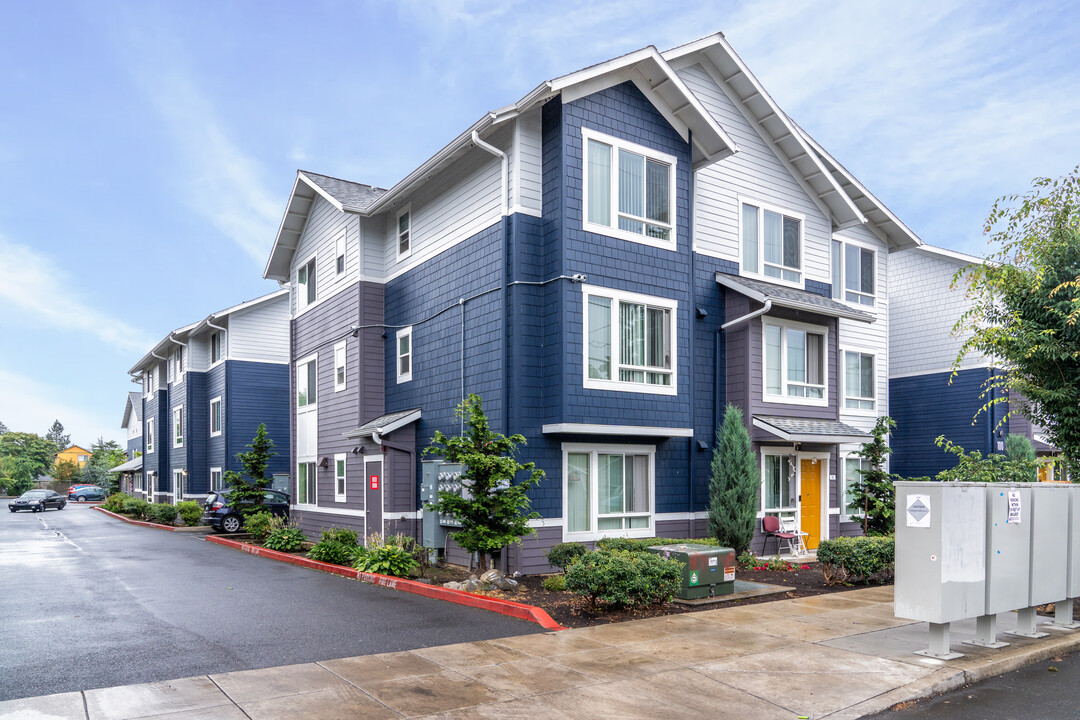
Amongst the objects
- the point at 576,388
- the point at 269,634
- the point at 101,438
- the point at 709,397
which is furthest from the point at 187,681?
the point at 101,438

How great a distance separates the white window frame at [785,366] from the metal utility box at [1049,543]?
779 cm

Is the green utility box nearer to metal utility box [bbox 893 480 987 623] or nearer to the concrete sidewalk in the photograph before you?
the concrete sidewalk

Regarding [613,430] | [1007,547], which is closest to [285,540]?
[613,430]

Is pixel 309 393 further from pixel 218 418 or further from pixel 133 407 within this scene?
pixel 133 407

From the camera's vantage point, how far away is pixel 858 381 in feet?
71.2

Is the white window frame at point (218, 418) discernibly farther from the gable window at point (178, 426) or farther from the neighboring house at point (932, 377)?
the neighboring house at point (932, 377)

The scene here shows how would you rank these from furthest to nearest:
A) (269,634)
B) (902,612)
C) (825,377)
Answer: (825,377)
(269,634)
(902,612)

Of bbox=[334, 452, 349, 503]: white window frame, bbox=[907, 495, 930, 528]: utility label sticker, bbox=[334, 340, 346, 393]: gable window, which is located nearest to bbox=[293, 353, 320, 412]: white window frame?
bbox=[334, 340, 346, 393]: gable window

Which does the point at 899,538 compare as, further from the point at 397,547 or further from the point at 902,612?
the point at 397,547

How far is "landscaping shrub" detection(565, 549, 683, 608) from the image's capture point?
10719 millimetres

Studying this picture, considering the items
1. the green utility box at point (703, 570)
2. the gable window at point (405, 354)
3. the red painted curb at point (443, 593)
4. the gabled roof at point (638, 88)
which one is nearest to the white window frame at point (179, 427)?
the red painted curb at point (443, 593)

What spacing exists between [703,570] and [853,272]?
13.2m

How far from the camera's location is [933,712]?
6.99m

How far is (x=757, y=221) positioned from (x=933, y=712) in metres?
13.9
